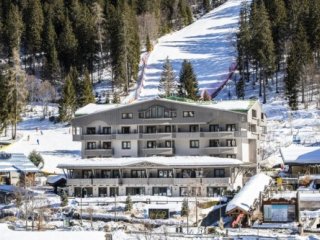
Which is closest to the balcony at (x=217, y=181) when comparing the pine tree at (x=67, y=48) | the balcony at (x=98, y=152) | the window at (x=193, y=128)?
the window at (x=193, y=128)

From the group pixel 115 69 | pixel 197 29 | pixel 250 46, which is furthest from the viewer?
pixel 197 29

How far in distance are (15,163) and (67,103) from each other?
2212 centimetres

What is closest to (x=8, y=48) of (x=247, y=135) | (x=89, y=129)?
(x=89, y=129)

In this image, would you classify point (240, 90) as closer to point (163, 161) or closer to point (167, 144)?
point (167, 144)

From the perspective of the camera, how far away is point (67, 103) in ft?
259

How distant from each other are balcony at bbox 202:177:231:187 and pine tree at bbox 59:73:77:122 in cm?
3053

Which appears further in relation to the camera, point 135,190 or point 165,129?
point 165,129

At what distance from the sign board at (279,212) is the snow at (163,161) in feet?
32.0

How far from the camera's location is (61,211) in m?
45.6

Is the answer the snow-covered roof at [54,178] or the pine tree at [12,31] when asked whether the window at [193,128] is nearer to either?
the snow-covered roof at [54,178]

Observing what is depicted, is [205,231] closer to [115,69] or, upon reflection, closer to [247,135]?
[247,135]

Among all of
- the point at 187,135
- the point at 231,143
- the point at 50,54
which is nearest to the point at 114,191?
the point at 187,135

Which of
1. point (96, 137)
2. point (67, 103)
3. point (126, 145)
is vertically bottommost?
point (126, 145)

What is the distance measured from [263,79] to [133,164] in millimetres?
31153
